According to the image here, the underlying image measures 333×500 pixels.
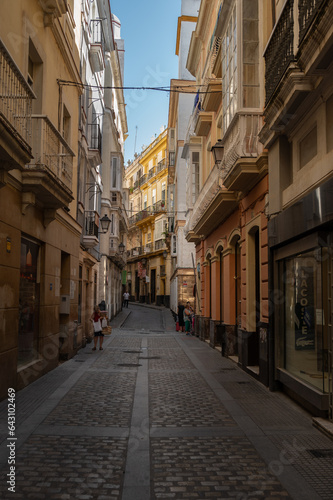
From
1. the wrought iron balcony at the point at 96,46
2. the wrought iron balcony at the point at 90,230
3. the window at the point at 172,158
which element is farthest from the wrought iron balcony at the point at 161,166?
the wrought iron balcony at the point at 90,230

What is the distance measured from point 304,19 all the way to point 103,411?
21.6ft

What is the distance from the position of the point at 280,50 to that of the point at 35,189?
5082mm

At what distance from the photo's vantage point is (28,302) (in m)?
10.3

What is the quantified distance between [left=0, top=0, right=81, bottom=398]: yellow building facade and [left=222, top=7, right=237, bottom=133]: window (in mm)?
4000

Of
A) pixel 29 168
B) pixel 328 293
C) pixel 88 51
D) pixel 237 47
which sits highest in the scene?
pixel 88 51

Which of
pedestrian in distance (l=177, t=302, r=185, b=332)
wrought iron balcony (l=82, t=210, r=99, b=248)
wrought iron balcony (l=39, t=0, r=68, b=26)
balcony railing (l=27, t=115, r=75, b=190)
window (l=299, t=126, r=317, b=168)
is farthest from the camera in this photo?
pedestrian in distance (l=177, t=302, r=185, b=332)

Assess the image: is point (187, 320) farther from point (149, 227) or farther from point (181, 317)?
point (149, 227)

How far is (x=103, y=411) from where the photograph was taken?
25.2ft

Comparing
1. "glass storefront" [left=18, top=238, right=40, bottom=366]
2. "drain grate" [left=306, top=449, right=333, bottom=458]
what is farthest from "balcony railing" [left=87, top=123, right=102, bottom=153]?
"drain grate" [left=306, top=449, right=333, bottom=458]

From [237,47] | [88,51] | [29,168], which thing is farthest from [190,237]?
[29,168]

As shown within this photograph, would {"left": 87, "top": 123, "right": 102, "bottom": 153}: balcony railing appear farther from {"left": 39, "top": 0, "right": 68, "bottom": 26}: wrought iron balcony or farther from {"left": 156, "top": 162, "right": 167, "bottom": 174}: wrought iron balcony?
{"left": 156, "top": 162, "right": 167, "bottom": 174}: wrought iron balcony

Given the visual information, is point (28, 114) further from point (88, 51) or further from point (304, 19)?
point (88, 51)

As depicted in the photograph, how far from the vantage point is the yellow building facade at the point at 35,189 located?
812 centimetres

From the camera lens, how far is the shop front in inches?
273
